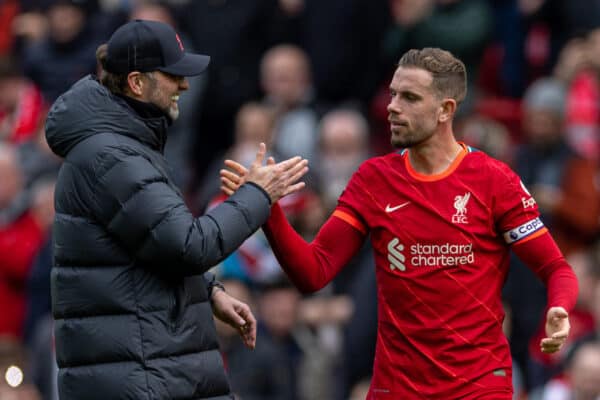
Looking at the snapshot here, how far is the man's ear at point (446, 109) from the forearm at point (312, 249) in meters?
0.59

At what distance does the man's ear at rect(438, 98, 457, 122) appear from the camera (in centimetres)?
608

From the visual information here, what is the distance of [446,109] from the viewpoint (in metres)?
6.09

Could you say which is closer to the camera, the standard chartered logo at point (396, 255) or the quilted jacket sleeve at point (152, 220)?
the quilted jacket sleeve at point (152, 220)

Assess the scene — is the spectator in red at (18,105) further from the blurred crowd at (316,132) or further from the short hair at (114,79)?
the short hair at (114,79)

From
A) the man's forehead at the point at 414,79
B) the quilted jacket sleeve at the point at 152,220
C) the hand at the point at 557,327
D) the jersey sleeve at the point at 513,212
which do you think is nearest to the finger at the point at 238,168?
the quilted jacket sleeve at the point at 152,220

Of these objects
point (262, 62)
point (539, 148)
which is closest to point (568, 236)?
point (539, 148)

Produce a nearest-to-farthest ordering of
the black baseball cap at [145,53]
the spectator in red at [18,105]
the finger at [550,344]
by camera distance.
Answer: the finger at [550,344], the black baseball cap at [145,53], the spectator in red at [18,105]

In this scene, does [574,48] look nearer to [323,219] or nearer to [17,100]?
[323,219]

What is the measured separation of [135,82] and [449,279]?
1454 millimetres

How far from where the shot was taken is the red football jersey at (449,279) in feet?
19.4

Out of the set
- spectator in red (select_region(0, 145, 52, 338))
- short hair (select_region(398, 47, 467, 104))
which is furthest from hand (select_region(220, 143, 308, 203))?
spectator in red (select_region(0, 145, 52, 338))

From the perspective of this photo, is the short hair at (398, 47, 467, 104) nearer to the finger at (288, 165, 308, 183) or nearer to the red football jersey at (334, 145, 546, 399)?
the red football jersey at (334, 145, 546, 399)

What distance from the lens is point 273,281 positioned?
33.2 ft

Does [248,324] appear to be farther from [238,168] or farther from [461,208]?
[461,208]
